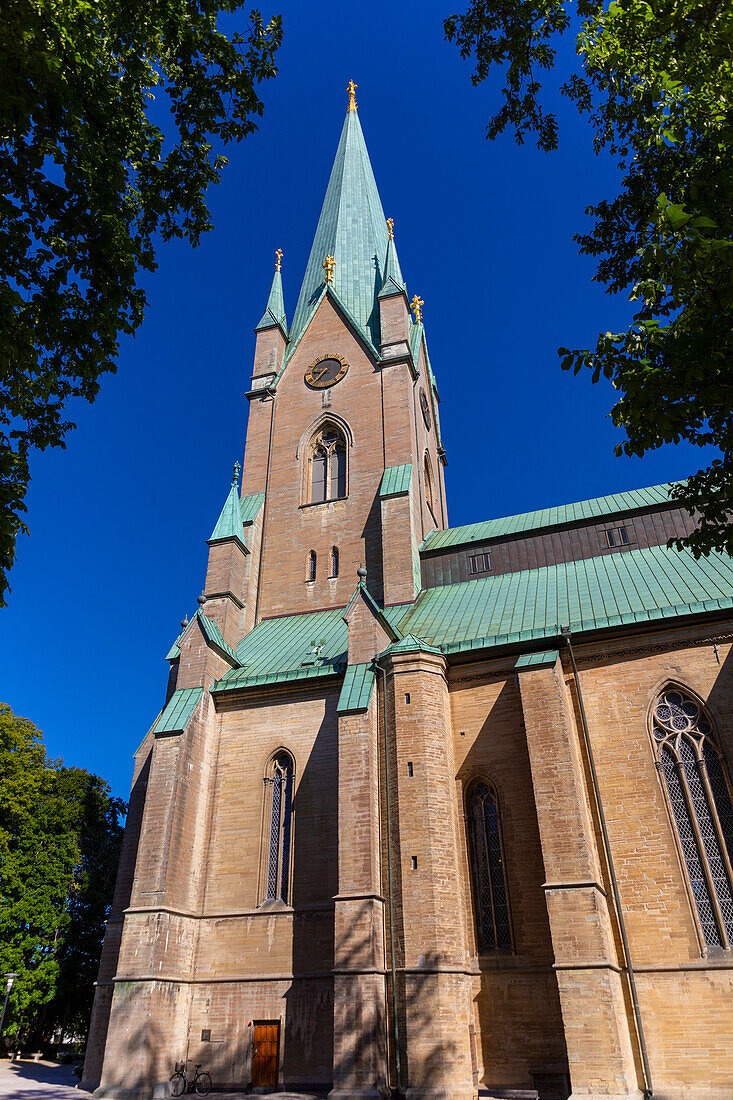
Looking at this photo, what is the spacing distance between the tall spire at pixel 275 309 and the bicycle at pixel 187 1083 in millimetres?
26017

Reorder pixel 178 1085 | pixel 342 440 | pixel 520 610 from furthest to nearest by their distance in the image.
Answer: pixel 342 440, pixel 520 610, pixel 178 1085

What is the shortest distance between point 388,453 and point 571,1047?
18194 mm

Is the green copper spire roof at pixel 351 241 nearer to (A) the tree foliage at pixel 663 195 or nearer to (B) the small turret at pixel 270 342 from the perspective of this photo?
(B) the small turret at pixel 270 342

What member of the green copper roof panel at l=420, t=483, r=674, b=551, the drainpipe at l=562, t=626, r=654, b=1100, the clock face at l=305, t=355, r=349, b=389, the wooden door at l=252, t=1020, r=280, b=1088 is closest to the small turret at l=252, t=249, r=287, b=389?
the clock face at l=305, t=355, r=349, b=389

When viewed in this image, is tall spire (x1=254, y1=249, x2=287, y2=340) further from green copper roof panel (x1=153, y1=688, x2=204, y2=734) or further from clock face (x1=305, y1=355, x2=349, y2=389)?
green copper roof panel (x1=153, y1=688, x2=204, y2=734)

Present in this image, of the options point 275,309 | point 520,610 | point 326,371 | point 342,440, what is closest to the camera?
point 520,610

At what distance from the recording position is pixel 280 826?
1872cm

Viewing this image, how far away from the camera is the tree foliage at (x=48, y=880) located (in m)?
27.9

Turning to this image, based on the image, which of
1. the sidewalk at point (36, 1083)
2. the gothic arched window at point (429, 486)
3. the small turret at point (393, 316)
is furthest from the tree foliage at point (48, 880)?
the small turret at point (393, 316)

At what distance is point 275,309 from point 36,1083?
93.8 feet

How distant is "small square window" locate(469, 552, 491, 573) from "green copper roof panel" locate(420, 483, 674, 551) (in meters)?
0.54

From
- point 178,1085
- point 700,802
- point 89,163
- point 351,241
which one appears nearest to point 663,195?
point 89,163

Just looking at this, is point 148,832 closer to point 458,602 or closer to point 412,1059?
point 412,1059

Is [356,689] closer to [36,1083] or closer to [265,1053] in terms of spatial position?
[265,1053]
